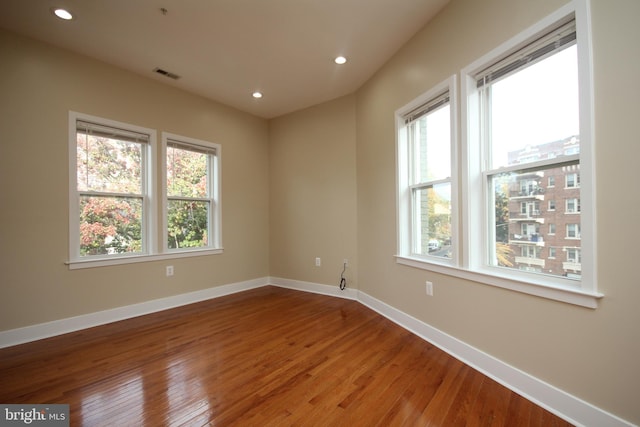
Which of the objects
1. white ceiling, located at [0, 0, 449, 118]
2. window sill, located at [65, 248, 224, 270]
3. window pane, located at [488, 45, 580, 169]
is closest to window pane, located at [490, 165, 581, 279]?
window pane, located at [488, 45, 580, 169]

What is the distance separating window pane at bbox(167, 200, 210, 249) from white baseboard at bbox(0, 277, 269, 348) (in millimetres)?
716

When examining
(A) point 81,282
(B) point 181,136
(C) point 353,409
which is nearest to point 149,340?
(A) point 81,282

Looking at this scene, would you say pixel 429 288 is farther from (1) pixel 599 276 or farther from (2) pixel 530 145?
(2) pixel 530 145

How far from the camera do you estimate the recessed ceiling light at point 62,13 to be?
224 centimetres

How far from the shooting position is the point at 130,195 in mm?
3270

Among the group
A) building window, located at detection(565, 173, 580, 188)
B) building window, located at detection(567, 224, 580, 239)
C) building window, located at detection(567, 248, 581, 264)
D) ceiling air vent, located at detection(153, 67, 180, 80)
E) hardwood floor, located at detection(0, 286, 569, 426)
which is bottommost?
hardwood floor, located at detection(0, 286, 569, 426)

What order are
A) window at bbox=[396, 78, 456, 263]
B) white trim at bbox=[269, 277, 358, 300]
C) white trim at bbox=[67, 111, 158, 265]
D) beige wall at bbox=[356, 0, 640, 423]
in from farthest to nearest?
white trim at bbox=[269, 277, 358, 300] < white trim at bbox=[67, 111, 158, 265] < window at bbox=[396, 78, 456, 263] < beige wall at bbox=[356, 0, 640, 423]

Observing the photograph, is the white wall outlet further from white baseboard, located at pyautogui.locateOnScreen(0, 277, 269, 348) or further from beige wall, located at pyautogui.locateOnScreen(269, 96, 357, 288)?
white baseboard, located at pyautogui.locateOnScreen(0, 277, 269, 348)

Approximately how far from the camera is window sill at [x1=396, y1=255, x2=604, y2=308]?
142cm

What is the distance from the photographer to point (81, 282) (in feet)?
9.41

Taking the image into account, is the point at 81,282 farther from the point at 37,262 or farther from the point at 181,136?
the point at 181,136

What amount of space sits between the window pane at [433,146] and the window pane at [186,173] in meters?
3.04

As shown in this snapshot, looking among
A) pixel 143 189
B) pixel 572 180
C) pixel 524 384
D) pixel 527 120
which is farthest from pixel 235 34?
pixel 524 384

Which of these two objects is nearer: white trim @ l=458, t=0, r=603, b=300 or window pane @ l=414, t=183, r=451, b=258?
white trim @ l=458, t=0, r=603, b=300
